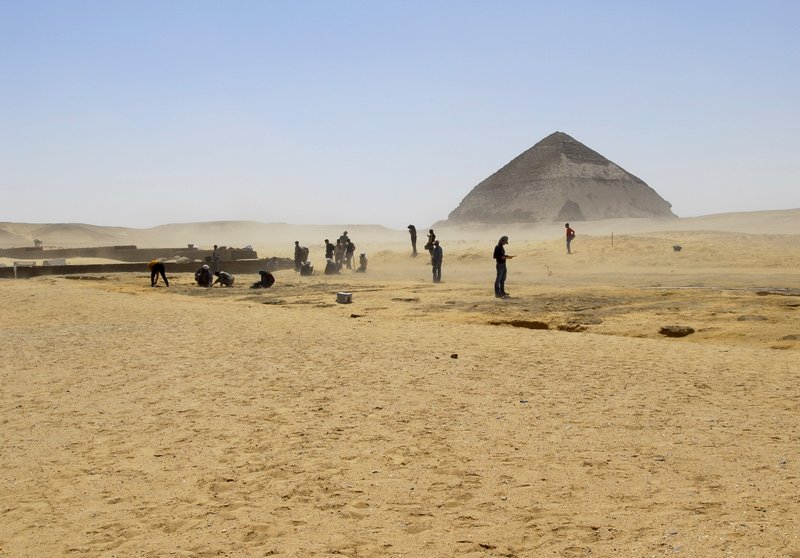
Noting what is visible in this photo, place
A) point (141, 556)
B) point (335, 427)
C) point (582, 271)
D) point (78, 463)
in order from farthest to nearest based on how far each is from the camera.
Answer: point (582, 271), point (335, 427), point (78, 463), point (141, 556)

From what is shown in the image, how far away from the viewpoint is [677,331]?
11.1 m

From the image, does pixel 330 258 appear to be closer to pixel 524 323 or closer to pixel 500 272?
pixel 500 272

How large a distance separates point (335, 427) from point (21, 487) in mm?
2377

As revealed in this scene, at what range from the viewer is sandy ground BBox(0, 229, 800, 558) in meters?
4.02

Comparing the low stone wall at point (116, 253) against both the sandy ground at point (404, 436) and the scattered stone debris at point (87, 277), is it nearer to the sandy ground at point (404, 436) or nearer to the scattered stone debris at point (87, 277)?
the scattered stone debris at point (87, 277)

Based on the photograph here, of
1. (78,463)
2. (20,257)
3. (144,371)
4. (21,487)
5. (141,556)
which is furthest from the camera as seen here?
(20,257)

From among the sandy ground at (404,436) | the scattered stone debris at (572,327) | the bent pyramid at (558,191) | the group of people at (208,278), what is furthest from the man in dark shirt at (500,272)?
the bent pyramid at (558,191)

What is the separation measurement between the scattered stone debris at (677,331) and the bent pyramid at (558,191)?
365 ft

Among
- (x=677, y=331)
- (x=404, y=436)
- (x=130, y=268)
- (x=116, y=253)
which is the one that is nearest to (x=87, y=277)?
(x=130, y=268)

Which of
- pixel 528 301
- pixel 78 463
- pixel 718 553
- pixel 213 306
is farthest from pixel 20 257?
pixel 718 553

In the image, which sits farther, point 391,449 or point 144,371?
point 144,371

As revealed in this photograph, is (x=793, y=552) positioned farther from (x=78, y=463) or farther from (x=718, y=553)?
(x=78, y=463)

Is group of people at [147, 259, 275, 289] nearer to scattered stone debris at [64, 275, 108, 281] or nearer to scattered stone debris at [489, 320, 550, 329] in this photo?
scattered stone debris at [64, 275, 108, 281]

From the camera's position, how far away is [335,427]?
6094 millimetres
